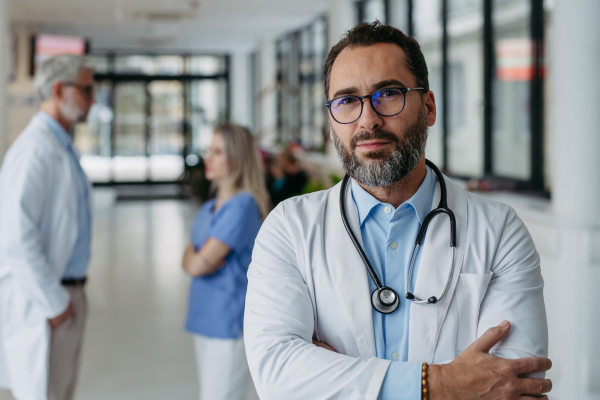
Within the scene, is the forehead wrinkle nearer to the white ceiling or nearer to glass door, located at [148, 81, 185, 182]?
the white ceiling

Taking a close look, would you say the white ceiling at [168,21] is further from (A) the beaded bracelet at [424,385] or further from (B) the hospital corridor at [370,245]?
(A) the beaded bracelet at [424,385]

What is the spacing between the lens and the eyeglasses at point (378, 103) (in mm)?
1312

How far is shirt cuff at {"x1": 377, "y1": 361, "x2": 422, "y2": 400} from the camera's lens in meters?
1.16

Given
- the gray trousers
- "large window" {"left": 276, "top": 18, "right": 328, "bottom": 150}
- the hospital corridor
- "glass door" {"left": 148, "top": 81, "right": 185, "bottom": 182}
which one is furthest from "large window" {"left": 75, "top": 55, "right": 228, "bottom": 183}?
the gray trousers

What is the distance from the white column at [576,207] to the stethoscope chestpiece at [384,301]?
2391mm

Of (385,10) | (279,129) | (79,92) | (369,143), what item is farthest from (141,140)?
(369,143)

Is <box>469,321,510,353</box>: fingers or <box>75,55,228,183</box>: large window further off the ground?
<box>75,55,228,183</box>: large window

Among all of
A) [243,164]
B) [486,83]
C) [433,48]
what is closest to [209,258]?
[243,164]

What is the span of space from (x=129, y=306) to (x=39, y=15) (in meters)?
6.40

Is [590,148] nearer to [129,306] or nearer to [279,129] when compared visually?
[129,306]

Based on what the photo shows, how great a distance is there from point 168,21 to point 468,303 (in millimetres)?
8794

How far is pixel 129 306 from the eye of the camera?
5.61 metres

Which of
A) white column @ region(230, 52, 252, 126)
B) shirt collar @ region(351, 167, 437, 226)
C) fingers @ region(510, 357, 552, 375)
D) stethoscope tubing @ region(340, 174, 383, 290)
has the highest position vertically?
white column @ region(230, 52, 252, 126)

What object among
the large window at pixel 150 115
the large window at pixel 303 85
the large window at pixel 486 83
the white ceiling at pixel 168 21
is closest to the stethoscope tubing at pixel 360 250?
the large window at pixel 486 83
